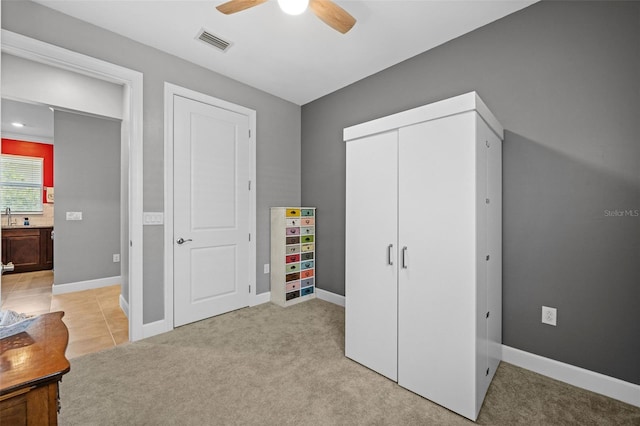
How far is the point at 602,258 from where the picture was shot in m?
1.80

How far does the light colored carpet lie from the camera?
5.13 feet

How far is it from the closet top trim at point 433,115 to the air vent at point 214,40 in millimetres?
1484

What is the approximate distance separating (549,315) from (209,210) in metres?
3.13

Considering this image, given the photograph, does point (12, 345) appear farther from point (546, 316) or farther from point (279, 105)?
point (279, 105)

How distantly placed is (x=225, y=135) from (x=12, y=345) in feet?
8.46

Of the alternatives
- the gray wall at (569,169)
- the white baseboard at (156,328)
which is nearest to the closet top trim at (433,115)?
the gray wall at (569,169)

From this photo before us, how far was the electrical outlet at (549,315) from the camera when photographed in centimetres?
197

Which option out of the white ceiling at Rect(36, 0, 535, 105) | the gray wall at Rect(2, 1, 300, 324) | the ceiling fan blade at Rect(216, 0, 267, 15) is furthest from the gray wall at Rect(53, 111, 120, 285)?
the ceiling fan blade at Rect(216, 0, 267, 15)

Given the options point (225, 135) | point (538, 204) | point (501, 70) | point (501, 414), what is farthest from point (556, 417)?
point (225, 135)

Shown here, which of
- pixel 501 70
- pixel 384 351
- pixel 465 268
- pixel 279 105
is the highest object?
pixel 279 105

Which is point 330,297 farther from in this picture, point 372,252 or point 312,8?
point 312,8

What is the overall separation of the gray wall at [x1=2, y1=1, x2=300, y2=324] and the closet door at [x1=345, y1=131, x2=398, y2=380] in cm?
165

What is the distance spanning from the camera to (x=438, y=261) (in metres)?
1.68

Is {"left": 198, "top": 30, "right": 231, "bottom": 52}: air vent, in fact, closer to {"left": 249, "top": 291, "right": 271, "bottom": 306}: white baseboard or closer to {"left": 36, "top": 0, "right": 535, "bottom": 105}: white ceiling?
{"left": 36, "top": 0, "right": 535, "bottom": 105}: white ceiling
